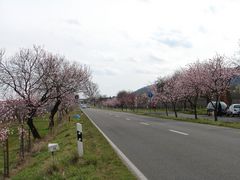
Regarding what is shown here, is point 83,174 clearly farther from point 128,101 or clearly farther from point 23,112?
point 128,101

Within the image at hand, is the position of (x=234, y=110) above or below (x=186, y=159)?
above

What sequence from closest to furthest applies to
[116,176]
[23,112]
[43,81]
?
[116,176], [23,112], [43,81]

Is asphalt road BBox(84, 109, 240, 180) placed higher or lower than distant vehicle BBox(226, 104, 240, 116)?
lower

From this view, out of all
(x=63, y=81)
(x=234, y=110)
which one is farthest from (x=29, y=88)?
(x=234, y=110)

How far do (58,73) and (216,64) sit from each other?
48.3 ft

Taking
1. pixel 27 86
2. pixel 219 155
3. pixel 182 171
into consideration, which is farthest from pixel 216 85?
pixel 182 171

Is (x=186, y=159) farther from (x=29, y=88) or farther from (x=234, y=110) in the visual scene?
(x=234, y=110)

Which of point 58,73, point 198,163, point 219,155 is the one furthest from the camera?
point 58,73

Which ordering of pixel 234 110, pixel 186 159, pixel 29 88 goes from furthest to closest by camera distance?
pixel 234 110 < pixel 29 88 < pixel 186 159

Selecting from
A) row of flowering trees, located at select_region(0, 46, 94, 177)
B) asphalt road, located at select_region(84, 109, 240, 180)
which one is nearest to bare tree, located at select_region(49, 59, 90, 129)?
row of flowering trees, located at select_region(0, 46, 94, 177)

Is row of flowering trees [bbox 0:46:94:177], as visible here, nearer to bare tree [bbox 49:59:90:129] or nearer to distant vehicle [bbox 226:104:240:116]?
bare tree [bbox 49:59:90:129]

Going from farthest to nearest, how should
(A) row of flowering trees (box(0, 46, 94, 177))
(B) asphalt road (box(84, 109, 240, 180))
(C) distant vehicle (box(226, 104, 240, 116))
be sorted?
(C) distant vehicle (box(226, 104, 240, 116))
(A) row of flowering trees (box(0, 46, 94, 177))
(B) asphalt road (box(84, 109, 240, 180))

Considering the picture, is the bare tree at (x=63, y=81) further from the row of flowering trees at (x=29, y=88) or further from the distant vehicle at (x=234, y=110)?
the distant vehicle at (x=234, y=110)

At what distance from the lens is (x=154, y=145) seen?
12.6m
